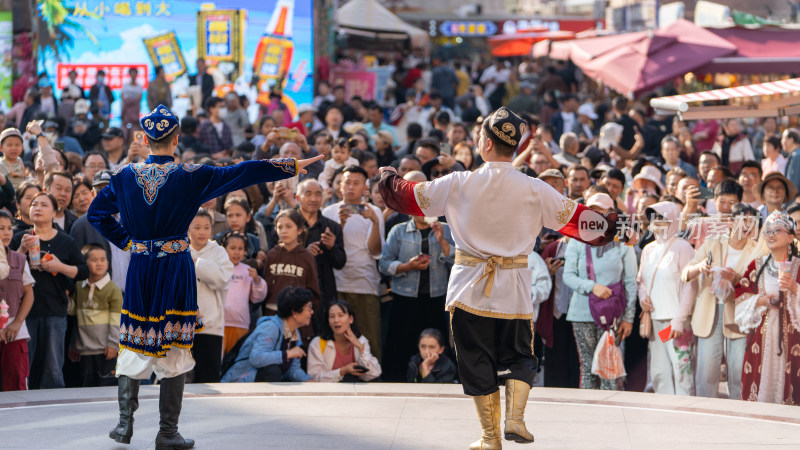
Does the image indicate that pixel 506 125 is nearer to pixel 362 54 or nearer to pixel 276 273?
pixel 276 273

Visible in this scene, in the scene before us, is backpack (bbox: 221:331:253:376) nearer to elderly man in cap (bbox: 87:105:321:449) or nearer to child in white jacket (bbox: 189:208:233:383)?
child in white jacket (bbox: 189:208:233:383)

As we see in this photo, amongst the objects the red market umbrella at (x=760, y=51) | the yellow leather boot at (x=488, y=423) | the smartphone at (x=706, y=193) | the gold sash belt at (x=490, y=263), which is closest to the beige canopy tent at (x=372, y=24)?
the red market umbrella at (x=760, y=51)

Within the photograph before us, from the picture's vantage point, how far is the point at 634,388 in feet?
31.6

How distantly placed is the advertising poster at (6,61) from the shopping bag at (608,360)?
1314 centimetres

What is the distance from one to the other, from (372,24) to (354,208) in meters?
19.4

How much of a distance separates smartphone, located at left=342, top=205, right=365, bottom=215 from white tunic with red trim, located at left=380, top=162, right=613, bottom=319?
344cm

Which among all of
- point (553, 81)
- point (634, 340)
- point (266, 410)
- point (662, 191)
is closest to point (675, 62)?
point (553, 81)

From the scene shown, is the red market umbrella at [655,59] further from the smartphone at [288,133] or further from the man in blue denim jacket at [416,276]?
the man in blue denim jacket at [416,276]

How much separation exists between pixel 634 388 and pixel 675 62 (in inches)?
369

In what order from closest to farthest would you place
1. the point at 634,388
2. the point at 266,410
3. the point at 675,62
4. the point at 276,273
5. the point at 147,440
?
1. the point at 147,440
2. the point at 266,410
3. the point at 276,273
4. the point at 634,388
5. the point at 675,62

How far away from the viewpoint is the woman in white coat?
8461mm

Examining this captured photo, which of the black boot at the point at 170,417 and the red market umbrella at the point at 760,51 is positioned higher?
the red market umbrella at the point at 760,51

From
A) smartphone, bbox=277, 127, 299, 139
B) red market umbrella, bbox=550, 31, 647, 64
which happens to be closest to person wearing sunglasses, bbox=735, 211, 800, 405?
smartphone, bbox=277, 127, 299, 139

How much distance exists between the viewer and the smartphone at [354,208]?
9539 mm
